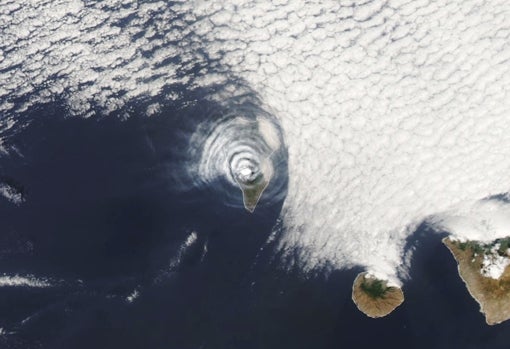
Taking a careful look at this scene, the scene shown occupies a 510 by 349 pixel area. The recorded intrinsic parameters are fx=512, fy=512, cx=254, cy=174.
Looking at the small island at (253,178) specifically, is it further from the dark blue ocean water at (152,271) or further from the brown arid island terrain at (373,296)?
the brown arid island terrain at (373,296)

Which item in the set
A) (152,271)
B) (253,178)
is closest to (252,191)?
(253,178)

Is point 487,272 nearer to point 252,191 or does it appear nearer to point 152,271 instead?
point 252,191

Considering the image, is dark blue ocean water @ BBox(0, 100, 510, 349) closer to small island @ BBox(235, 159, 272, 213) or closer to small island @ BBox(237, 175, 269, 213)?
small island @ BBox(237, 175, 269, 213)

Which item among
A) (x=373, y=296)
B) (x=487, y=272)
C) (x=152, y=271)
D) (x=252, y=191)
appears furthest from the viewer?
(x=152, y=271)

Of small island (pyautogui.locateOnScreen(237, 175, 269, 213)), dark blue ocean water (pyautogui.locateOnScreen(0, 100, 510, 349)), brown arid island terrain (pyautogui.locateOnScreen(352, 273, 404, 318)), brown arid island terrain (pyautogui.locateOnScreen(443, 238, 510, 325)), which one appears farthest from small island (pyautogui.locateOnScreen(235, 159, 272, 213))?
brown arid island terrain (pyautogui.locateOnScreen(443, 238, 510, 325))

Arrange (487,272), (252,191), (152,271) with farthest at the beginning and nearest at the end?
(152,271) → (252,191) → (487,272)
